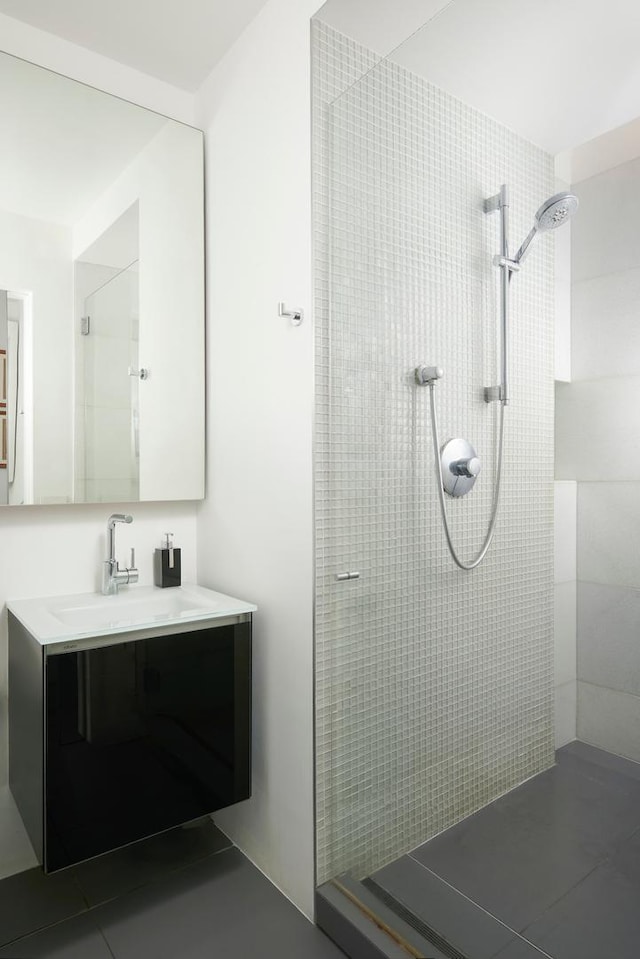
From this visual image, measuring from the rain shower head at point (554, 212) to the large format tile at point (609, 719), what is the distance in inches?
34.4

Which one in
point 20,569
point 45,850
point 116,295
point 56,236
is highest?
point 56,236

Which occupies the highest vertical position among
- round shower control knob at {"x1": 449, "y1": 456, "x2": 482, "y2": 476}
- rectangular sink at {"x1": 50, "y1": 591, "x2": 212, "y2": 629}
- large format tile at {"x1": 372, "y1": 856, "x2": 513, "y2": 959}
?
round shower control knob at {"x1": 449, "y1": 456, "x2": 482, "y2": 476}

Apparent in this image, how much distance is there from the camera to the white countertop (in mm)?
1482

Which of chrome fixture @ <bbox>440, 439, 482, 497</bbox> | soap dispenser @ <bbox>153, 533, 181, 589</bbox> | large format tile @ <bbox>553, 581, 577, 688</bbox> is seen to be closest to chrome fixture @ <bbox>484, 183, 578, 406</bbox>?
chrome fixture @ <bbox>440, 439, 482, 497</bbox>

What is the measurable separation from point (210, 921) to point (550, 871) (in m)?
0.88

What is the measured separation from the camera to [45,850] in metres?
1.40

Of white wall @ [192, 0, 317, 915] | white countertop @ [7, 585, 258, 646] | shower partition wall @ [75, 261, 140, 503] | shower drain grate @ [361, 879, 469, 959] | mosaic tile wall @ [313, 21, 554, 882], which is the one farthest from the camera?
shower partition wall @ [75, 261, 140, 503]

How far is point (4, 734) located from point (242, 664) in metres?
0.74

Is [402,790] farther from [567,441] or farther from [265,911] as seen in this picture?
[567,441]

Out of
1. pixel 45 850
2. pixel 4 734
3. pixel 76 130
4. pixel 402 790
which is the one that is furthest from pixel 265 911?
pixel 76 130

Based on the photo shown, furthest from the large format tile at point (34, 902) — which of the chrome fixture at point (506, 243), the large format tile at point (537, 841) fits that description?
the chrome fixture at point (506, 243)

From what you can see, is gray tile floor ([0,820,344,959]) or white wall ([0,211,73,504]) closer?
gray tile floor ([0,820,344,959])

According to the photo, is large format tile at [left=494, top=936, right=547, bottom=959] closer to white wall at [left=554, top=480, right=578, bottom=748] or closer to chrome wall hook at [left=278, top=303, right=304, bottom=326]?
white wall at [left=554, top=480, right=578, bottom=748]

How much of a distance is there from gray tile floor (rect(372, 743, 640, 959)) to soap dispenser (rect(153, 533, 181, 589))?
1.12 m
